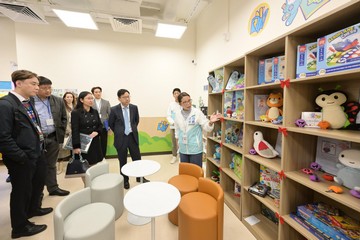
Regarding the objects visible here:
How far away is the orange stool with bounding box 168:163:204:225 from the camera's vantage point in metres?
1.99

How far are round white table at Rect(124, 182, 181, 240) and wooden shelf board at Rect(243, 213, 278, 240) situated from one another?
40.5 inches

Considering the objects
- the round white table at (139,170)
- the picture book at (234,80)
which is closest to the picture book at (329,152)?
the picture book at (234,80)

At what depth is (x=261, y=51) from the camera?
74.5 inches

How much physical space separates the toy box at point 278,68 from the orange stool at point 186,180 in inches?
52.2

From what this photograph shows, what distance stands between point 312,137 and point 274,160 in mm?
425

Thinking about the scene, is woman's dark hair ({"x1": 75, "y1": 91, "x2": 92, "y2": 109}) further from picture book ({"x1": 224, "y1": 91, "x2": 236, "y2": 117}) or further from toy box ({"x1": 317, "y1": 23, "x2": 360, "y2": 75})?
toy box ({"x1": 317, "y1": 23, "x2": 360, "y2": 75})

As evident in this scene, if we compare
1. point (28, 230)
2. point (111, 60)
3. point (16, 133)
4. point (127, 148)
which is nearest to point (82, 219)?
point (28, 230)

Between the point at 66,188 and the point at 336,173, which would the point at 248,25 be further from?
the point at 66,188

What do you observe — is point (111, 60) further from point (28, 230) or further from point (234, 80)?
point (28, 230)

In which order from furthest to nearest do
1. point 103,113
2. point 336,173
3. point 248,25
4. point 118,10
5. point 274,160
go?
point 103,113 → point 118,10 → point 248,25 → point 274,160 → point 336,173

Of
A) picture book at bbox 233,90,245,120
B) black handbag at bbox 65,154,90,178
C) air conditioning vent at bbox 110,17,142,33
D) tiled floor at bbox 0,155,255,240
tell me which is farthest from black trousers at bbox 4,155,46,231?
air conditioning vent at bbox 110,17,142,33

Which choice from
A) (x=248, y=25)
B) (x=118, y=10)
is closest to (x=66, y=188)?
(x=118, y=10)

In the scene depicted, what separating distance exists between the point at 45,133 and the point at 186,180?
201 centimetres

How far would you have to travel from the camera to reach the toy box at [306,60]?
52.4 inches
